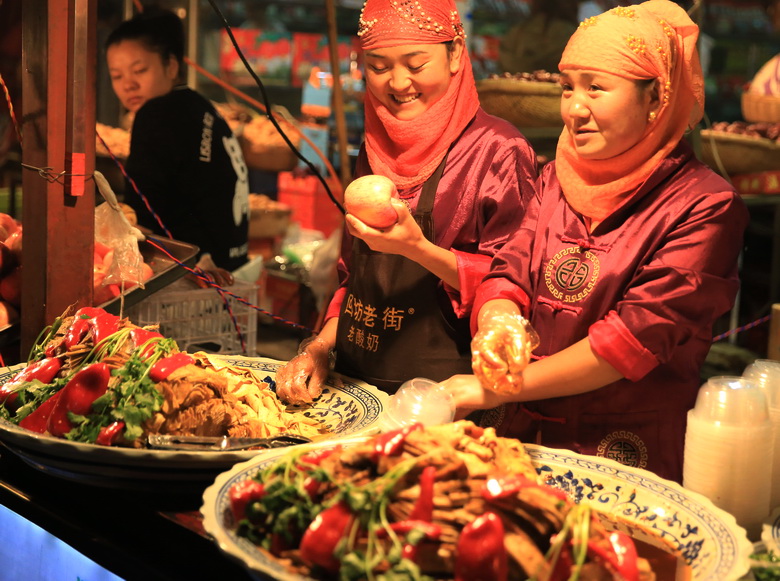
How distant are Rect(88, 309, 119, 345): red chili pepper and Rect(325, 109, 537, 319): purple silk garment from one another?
742 mm

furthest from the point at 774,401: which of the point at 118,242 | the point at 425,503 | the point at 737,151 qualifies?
the point at 737,151

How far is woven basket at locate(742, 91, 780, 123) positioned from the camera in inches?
171

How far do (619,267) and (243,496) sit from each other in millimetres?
916

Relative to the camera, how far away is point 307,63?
6.75 m

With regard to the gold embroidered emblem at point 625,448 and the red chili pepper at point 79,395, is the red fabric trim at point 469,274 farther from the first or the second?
the red chili pepper at point 79,395

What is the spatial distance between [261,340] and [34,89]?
12.4ft

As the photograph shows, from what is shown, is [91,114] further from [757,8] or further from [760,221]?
[757,8]

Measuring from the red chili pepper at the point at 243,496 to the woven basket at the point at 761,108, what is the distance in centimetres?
378

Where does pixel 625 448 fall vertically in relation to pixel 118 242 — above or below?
below

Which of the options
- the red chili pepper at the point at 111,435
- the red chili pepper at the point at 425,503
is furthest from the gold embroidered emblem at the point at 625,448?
the red chili pepper at the point at 111,435

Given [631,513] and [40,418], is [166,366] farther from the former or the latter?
[631,513]

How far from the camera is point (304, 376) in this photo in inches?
80.3

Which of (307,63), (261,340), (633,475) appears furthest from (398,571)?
(307,63)

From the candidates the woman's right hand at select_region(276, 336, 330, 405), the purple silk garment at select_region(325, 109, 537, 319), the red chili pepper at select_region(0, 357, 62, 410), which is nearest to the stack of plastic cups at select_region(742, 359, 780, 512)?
the purple silk garment at select_region(325, 109, 537, 319)
